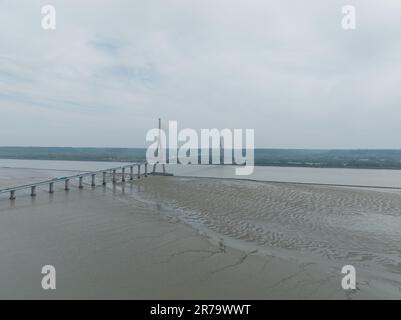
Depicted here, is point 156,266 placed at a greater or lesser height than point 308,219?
greater

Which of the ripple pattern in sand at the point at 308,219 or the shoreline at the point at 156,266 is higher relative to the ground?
the shoreline at the point at 156,266

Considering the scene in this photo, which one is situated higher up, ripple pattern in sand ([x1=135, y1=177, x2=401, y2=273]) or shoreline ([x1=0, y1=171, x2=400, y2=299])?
shoreline ([x1=0, y1=171, x2=400, y2=299])

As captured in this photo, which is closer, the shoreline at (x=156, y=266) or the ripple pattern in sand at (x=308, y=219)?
the shoreline at (x=156, y=266)

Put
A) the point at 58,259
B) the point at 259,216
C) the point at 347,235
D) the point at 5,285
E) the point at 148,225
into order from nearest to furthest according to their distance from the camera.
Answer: the point at 5,285 < the point at 58,259 < the point at 347,235 < the point at 148,225 < the point at 259,216

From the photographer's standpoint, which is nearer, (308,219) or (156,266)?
(156,266)

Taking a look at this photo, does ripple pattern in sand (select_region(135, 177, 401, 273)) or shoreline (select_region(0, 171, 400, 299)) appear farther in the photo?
ripple pattern in sand (select_region(135, 177, 401, 273))
